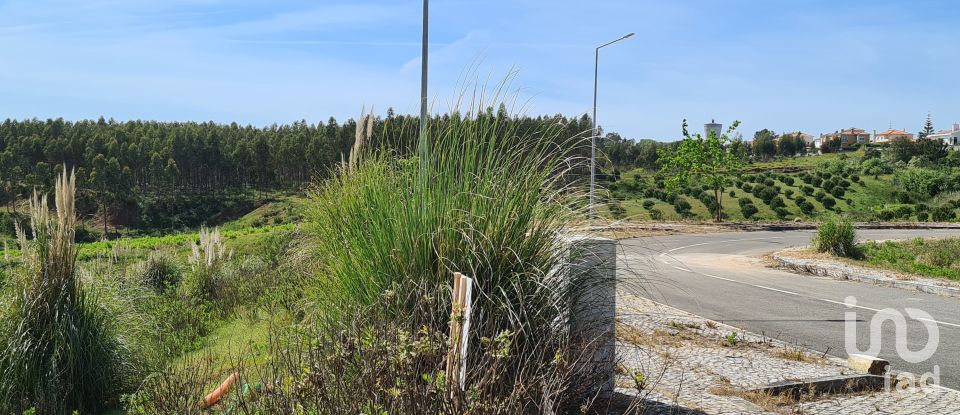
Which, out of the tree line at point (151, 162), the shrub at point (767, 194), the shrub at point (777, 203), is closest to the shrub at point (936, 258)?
the shrub at point (777, 203)

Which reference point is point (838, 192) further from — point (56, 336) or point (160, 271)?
point (56, 336)

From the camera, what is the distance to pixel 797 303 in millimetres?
12297

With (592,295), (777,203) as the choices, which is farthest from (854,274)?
(777,203)

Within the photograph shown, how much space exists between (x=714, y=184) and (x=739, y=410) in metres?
30.7

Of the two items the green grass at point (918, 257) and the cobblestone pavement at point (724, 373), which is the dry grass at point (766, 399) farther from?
the green grass at point (918, 257)

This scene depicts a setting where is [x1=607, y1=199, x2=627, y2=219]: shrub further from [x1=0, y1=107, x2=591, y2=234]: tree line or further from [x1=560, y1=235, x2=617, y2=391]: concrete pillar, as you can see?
[x1=0, y1=107, x2=591, y2=234]: tree line

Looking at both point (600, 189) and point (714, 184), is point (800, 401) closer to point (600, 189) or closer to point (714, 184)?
point (600, 189)

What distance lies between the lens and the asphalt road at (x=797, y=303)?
776 cm

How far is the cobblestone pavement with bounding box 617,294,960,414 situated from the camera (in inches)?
207

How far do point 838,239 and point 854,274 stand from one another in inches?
161

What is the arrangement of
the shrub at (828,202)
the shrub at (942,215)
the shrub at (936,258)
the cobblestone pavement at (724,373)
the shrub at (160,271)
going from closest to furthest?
the cobblestone pavement at (724,373)
the shrub at (160,271)
the shrub at (936,258)
the shrub at (942,215)
the shrub at (828,202)

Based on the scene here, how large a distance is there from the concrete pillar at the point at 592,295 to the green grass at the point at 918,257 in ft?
46.6

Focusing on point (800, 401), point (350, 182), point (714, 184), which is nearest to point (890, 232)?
point (714, 184)

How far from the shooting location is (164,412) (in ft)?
14.4
